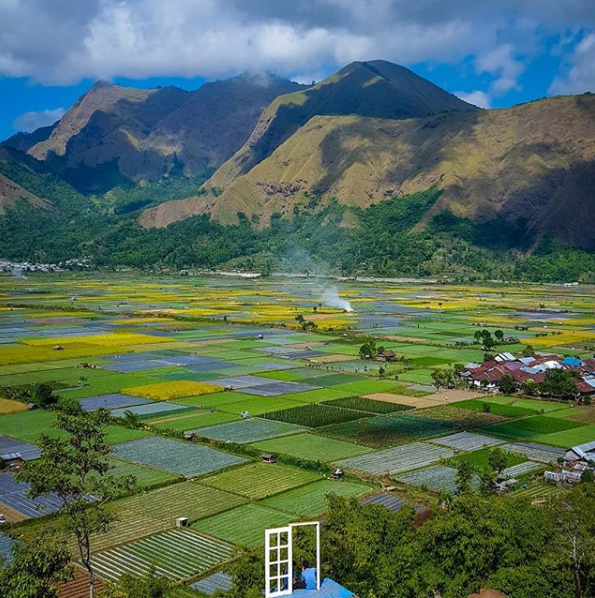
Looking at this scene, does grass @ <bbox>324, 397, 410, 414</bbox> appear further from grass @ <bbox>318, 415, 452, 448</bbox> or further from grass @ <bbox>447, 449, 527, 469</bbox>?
grass @ <bbox>447, 449, 527, 469</bbox>

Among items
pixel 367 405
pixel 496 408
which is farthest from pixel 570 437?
pixel 367 405

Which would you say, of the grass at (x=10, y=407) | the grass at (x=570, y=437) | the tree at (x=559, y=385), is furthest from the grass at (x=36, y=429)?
the tree at (x=559, y=385)

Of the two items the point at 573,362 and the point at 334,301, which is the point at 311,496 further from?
the point at 334,301

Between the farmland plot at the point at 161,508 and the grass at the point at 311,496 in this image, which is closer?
the farmland plot at the point at 161,508

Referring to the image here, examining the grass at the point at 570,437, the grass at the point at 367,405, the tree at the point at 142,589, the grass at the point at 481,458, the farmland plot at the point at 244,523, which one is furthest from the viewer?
the grass at the point at 367,405

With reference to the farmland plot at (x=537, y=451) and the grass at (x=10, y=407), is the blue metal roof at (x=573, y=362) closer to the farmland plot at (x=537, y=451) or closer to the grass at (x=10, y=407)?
the farmland plot at (x=537, y=451)

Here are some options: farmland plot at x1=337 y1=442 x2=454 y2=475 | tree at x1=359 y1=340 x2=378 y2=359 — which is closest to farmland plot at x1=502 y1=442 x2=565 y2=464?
farmland plot at x1=337 y1=442 x2=454 y2=475
